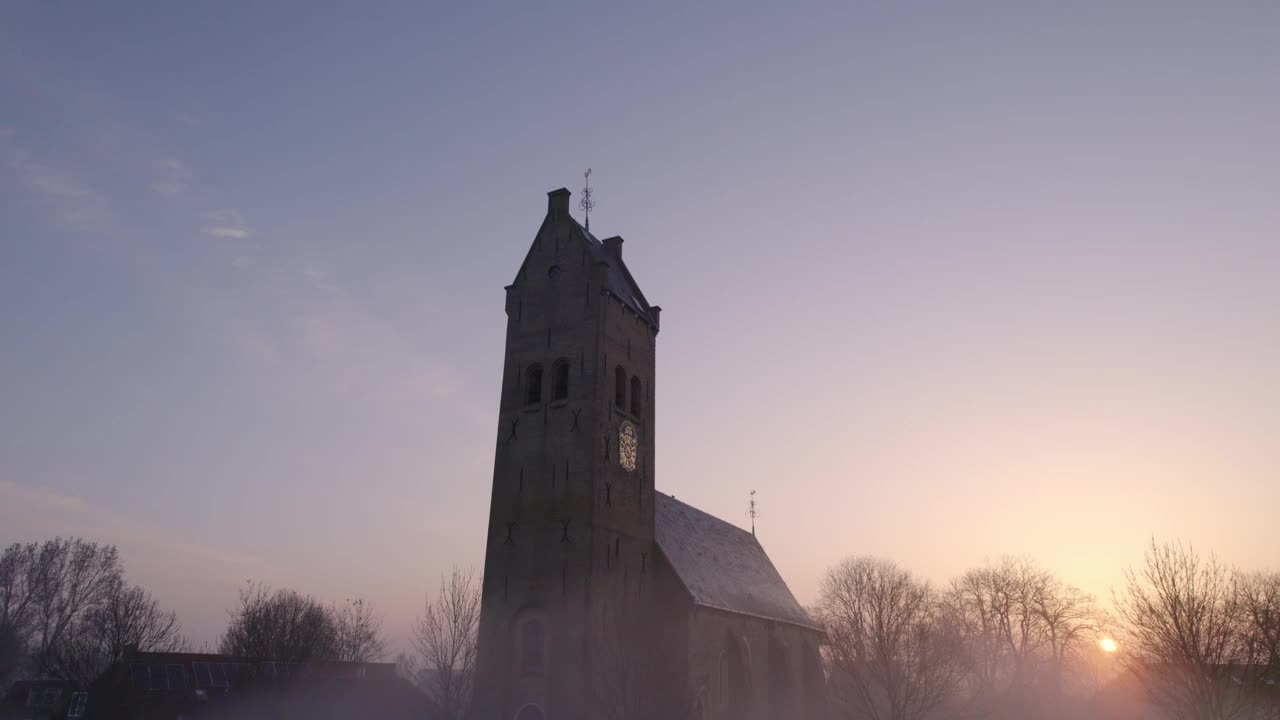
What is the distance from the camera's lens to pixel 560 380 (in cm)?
3391

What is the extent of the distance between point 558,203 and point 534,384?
9.19 metres

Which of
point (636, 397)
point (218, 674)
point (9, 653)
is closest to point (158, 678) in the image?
point (218, 674)

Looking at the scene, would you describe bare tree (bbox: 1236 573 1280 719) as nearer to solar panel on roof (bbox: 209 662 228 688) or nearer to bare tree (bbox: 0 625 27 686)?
solar panel on roof (bbox: 209 662 228 688)

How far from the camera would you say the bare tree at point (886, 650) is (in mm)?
37062

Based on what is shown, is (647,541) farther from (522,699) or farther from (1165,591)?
(1165,591)

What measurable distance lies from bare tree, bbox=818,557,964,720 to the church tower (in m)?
13.0

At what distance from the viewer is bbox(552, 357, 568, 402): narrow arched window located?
33531 millimetres

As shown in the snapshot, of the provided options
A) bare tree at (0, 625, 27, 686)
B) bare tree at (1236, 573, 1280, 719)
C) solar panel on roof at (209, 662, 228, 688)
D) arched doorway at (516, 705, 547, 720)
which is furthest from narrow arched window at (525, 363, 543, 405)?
bare tree at (0, 625, 27, 686)

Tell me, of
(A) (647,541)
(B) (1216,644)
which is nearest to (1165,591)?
(B) (1216,644)

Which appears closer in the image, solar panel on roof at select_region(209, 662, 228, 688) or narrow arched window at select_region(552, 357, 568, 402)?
narrow arched window at select_region(552, 357, 568, 402)

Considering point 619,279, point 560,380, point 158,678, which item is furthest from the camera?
point 158,678

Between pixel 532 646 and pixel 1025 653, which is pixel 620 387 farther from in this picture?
pixel 1025 653

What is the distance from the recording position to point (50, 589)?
230 feet

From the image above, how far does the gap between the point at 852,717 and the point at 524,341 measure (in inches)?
1249
